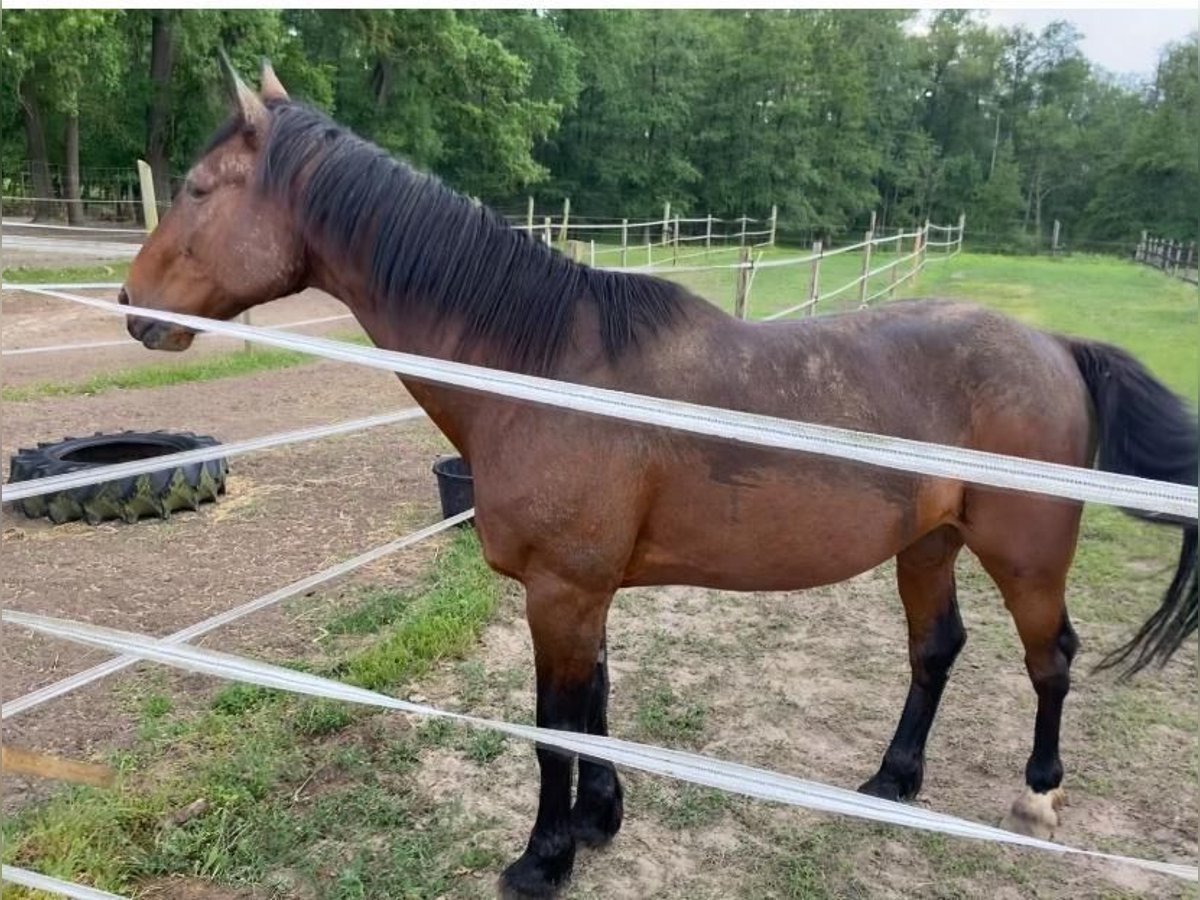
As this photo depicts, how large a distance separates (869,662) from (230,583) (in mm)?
3091

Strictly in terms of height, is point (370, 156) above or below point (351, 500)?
above

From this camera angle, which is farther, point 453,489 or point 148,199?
point 148,199

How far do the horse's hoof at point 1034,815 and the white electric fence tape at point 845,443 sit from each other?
5.10ft

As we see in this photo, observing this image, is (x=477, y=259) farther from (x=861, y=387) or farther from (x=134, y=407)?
(x=134, y=407)

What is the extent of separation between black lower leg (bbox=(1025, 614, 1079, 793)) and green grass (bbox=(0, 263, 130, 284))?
12844mm

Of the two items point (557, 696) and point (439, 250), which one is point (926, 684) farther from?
point (439, 250)

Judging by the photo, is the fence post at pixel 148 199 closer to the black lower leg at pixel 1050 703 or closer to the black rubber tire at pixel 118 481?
the black rubber tire at pixel 118 481

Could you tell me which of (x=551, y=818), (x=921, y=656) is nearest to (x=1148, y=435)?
(x=921, y=656)

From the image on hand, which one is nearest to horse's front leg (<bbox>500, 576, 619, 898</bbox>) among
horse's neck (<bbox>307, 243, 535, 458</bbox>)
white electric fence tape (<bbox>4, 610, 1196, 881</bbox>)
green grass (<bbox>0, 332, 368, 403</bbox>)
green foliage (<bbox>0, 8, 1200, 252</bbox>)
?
white electric fence tape (<bbox>4, 610, 1196, 881</bbox>)

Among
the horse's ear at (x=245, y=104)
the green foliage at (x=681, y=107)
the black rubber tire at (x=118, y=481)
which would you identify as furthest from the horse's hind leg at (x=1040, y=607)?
the green foliage at (x=681, y=107)

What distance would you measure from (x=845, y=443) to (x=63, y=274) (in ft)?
48.8

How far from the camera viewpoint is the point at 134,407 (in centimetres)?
757

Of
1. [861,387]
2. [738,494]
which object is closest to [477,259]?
[738,494]

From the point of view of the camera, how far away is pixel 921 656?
301cm
